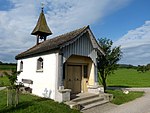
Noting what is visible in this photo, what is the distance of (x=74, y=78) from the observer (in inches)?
605

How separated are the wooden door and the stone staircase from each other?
1849mm

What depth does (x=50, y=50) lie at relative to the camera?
43.8ft

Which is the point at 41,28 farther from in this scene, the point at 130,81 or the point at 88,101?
the point at 130,81

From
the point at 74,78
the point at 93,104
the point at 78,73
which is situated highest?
the point at 78,73

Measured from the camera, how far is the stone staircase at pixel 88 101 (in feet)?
37.2

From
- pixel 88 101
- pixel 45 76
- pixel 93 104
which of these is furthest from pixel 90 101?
pixel 45 76

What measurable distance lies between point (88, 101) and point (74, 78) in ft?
10.1

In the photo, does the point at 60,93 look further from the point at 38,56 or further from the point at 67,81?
the point at 38,56

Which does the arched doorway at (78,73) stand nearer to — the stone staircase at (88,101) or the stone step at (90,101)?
the stone staircase at (88,101)

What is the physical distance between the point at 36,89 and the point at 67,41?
17.0 feet

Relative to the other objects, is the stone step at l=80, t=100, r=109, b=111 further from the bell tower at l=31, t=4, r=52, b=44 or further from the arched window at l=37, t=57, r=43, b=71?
the bell tower at l=31, t=4, r=52, b=44

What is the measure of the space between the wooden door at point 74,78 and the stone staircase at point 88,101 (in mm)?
1849

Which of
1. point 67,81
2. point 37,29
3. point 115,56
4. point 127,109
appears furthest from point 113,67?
point 37,29

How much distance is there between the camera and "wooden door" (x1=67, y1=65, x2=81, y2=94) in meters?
14.9
